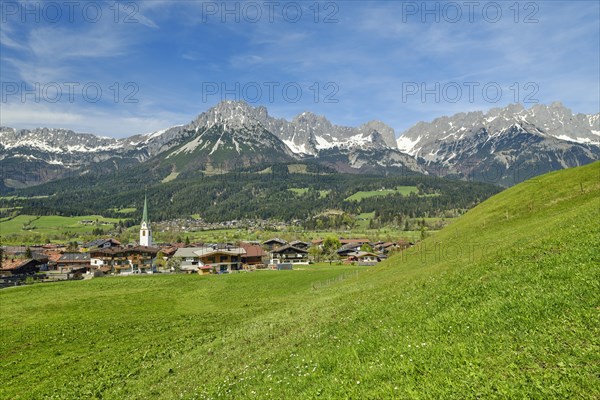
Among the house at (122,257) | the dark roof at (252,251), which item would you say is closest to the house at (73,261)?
the house at (122,257)

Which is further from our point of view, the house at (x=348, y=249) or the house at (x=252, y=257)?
the house at (x=348, y=249)

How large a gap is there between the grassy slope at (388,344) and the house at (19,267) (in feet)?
320

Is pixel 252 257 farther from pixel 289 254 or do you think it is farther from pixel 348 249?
pixel 348 249

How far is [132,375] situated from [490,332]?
20.0 meters

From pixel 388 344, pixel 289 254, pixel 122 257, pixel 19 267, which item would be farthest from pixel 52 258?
pixel 388 344

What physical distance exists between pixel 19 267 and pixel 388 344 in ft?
480

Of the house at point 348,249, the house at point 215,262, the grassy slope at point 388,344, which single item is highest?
the grassy slope at point 388,344

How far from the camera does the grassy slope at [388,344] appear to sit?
10.5 m

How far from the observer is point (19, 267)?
405 ft

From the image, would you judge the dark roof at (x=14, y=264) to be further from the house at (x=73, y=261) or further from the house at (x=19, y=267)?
the house at (x=73, y=261)

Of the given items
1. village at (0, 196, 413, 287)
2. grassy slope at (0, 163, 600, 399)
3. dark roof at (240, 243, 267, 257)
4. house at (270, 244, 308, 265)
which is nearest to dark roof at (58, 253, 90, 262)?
village at (0, 196, 413, 287)

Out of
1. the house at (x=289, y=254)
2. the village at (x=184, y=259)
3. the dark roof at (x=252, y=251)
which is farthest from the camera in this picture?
the house at (x=289, y=254)

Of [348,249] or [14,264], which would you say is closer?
[14,264]

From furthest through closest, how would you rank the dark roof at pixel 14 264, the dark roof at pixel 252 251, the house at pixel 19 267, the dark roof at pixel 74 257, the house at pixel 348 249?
1. the house at pixel 348 249
2. the dark roof at pixel 74 257
3. the dark roof at pixel 252 251
4. the dark roof at pixel 14 264
5. the house at pixel 19 267
